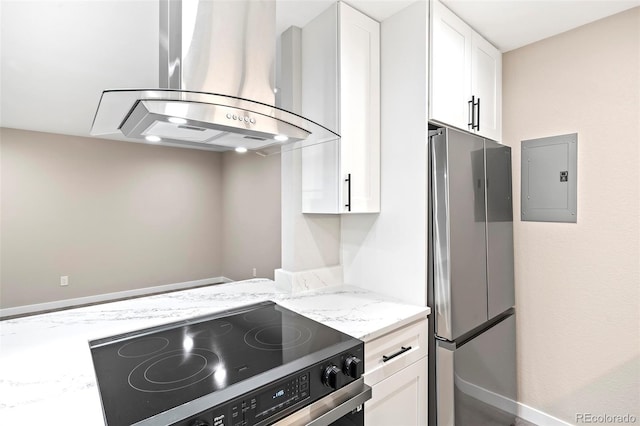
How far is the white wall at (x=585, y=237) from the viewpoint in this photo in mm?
1781

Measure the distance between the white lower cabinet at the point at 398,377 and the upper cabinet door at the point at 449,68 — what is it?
1.12 m

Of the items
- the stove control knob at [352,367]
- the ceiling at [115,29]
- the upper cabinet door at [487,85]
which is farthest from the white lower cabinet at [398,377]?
the ceiling at [115,29]

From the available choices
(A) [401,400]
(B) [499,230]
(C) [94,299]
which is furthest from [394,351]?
(C) [94,299]

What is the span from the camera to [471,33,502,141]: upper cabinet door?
1979mm

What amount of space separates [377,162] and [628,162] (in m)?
1.36

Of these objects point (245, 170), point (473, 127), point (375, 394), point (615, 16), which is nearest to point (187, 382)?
point (375, 394)

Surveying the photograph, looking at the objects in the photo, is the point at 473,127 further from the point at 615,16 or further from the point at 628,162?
the point at 615,16

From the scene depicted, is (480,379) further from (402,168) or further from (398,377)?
(402,168)

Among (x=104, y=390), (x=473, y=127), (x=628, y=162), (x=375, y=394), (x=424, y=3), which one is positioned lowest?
(x=375, y=394)

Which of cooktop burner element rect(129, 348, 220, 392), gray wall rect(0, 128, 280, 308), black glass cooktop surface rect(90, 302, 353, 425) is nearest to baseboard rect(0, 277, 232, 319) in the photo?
gray wall rect(0, 128, 280, 308)

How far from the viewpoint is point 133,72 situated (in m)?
2.59

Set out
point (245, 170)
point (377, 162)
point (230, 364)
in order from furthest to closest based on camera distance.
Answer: point (245, 170) → point (377, 162) → point (230, 364)

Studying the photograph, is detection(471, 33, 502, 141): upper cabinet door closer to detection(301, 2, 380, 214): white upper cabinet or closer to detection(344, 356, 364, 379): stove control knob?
detection(301, 2, 380, 214): white upper cabinet

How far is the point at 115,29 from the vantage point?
6.56 ft
